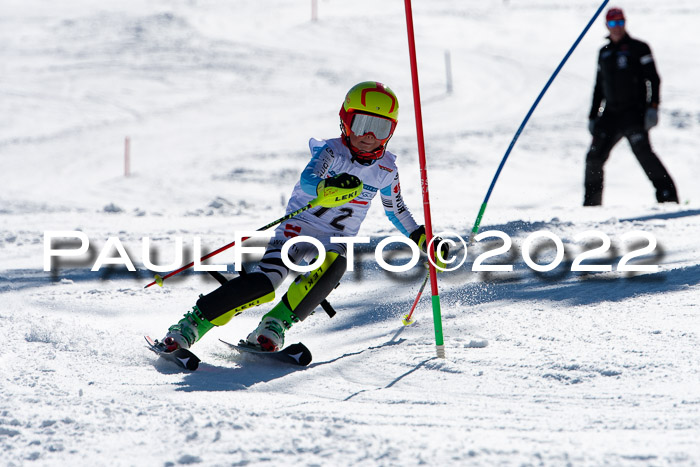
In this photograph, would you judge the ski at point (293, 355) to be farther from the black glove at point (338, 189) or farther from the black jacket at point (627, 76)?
the black jacket at point (627, 76)

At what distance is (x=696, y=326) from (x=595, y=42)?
21284 mm

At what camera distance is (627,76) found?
27.7 ft

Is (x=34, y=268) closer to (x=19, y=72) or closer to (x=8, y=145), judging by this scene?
(x=8, y=145)

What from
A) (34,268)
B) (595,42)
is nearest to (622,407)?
(34,268)

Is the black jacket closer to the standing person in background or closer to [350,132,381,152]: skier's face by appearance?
the standing person in background

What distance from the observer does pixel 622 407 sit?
3.04m

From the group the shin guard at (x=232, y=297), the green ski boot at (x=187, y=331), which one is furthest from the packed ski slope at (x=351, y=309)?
the shin guard at (x=232, y=297)

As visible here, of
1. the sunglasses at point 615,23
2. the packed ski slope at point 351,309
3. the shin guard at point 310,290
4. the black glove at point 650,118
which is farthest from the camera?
the black glove at point 650,118

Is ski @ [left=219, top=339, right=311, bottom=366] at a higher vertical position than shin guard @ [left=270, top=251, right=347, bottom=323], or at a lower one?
lower

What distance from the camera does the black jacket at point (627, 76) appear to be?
8.41 meters

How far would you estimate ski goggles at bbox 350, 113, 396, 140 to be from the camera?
4316 mm

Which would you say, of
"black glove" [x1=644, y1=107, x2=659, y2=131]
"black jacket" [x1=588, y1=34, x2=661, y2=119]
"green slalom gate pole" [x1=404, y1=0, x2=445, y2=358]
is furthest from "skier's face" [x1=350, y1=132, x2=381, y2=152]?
"black glove" [x1=644, y1=107, x2=659, y2=131]

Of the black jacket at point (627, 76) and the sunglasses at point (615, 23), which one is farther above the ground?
the sunglasses at point (615, 23)

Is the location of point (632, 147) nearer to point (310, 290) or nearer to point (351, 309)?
point (351, 309)
